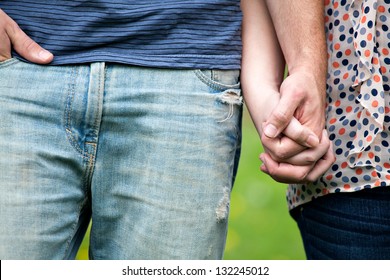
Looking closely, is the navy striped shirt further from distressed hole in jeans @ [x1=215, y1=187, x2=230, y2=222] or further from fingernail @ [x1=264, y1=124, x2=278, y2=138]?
distressed hole in jeans @ [x1=215, y1=187, x2=230, y2=222]

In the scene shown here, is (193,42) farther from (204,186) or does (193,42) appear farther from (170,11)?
(204,186)

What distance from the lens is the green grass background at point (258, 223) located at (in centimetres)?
382

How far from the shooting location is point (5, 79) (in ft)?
5.66

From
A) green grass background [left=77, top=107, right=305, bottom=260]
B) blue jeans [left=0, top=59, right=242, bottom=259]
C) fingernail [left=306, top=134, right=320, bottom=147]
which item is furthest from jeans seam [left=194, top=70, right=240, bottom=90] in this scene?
green grass background [left=77, top=107, right=305, bottom=260]

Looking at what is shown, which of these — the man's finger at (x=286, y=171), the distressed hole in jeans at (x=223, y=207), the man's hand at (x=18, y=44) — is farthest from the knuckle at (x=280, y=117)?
the man's hand at (x=18, y=44)

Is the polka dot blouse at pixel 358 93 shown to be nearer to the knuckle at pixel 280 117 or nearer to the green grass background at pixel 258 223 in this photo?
the knuckle at pixel 280 117

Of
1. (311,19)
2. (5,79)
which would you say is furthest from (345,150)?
(5,79)

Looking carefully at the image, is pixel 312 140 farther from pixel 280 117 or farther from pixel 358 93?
pixel 358 93

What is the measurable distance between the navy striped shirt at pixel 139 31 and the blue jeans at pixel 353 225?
0.46 m

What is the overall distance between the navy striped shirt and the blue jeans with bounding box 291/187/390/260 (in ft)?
1.50

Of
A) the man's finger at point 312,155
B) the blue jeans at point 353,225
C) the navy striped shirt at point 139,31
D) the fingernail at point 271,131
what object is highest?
the navy striped shirt at point 139,31

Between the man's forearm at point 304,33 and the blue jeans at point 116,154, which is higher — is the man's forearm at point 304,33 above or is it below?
above

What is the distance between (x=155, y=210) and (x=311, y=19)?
62 cm

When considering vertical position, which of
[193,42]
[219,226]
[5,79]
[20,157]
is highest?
[193,42]
